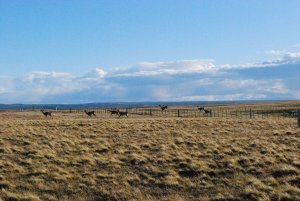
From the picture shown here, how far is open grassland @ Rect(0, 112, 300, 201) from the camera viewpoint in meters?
17.7

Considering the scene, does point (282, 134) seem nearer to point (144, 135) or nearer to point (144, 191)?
point (144, 135)

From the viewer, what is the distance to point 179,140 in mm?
29672

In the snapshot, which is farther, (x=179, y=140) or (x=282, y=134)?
(x=282, y=134)

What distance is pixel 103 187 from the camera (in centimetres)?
1842

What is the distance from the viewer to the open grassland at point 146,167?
58.1 feet

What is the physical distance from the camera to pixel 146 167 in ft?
70.1

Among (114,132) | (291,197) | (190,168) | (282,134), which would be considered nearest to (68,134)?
(114,132)

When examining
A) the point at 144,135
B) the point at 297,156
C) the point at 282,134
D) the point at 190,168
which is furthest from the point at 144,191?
the point at 282,134

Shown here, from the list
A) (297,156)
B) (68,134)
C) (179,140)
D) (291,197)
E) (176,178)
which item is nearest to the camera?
(291,197)

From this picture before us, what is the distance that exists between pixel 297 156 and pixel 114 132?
603 inches

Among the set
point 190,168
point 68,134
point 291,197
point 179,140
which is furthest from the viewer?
point 68,134

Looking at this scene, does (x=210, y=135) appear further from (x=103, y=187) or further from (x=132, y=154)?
(x=103, y=187)

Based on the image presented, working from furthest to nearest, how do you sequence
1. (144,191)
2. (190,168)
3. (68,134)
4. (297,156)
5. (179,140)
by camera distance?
(68,134)
(179,140)
(297,156)
(190,168)
(144,191)

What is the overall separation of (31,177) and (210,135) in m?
16.9
